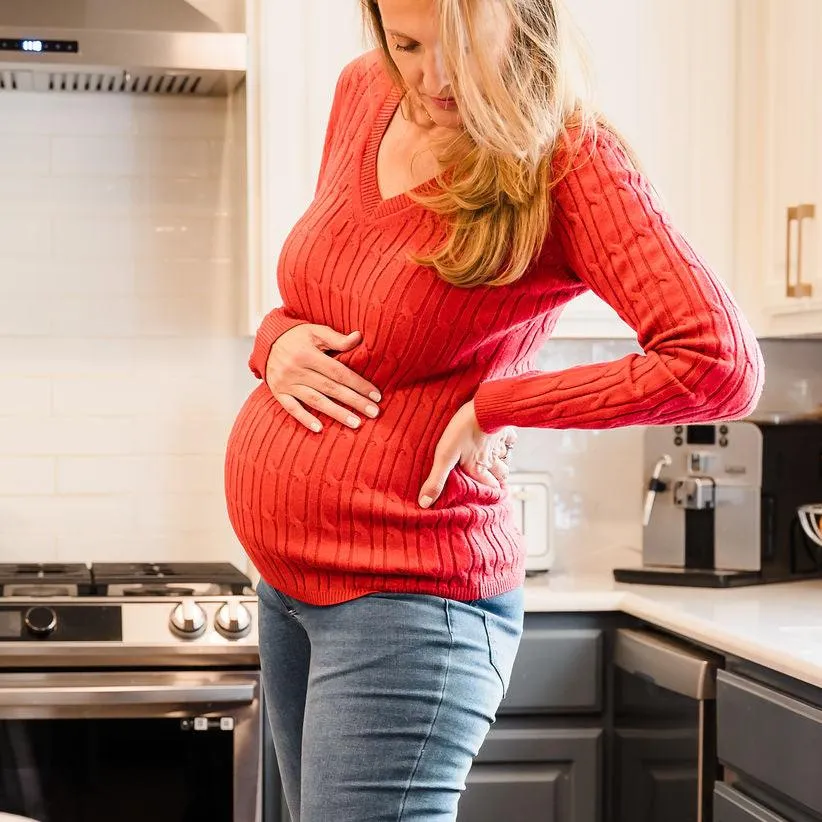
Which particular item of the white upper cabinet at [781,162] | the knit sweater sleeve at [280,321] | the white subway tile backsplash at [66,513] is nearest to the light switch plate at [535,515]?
the white upper cabinet at [781,162]

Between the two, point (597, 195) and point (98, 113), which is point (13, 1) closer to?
point (98, 113)

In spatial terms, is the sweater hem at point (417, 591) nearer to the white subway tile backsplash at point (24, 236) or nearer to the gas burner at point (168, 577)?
the gas burner at point (168, 577)

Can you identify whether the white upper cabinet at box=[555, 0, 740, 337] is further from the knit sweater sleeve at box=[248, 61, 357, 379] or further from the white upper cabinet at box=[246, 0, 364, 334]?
Result: the knit sweater sleeve at box=[248, 61, 357, 379]

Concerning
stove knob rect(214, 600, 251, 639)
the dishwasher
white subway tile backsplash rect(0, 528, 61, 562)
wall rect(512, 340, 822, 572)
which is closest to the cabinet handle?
wall rect(512, 340, 822, 572)

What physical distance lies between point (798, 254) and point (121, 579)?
138cm

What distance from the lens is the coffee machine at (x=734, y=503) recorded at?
7.77ft

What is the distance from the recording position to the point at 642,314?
1025 millimetres

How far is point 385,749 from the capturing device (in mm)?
1043

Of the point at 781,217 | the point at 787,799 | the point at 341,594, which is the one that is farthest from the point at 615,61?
the point at 341,594

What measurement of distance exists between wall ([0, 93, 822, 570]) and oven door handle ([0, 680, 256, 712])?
595 mm

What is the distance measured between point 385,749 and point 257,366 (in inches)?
17.4

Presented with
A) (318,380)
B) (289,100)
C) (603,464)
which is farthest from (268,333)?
(603,464)

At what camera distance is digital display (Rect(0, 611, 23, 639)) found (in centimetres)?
199

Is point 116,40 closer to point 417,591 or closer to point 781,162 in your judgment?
point 781,162
